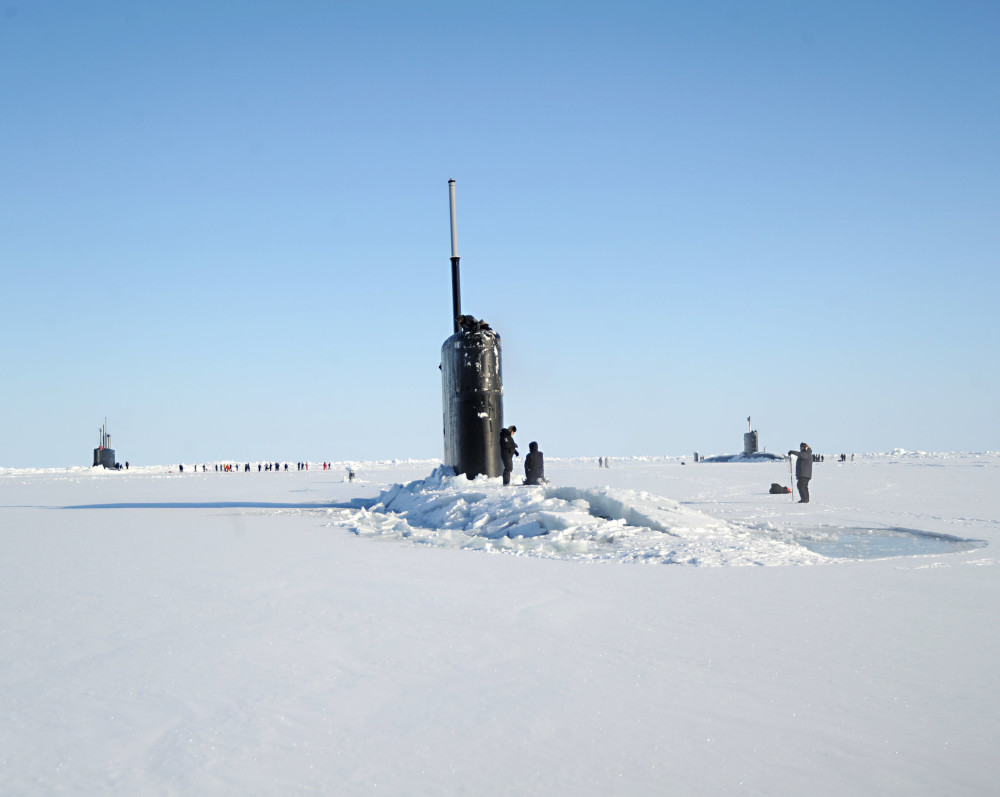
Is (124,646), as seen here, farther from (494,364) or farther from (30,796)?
(494,364)

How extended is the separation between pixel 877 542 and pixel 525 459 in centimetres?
613

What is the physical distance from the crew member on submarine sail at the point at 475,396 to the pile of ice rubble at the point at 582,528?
1212mm

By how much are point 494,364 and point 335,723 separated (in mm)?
12198

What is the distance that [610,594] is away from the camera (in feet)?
20.4

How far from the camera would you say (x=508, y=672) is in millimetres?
3994

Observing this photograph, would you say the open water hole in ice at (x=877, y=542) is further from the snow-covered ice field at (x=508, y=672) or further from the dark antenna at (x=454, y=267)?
the dark antenna at (x=454, y=267)

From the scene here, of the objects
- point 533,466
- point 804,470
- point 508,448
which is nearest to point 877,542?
point 533,466

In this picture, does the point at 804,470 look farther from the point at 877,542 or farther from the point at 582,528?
the point at 582,528

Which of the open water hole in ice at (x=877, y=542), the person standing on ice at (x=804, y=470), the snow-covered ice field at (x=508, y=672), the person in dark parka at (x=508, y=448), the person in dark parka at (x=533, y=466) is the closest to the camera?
the snow-covered ice field at (x=508, y=672)

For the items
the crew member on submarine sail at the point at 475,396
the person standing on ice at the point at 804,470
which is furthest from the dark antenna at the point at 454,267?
the person standing on ice at the point at 804,470

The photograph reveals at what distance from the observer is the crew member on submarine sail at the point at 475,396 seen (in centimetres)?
1514

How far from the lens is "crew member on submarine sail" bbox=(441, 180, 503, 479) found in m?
15.1

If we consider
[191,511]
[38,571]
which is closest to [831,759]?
[38,571]

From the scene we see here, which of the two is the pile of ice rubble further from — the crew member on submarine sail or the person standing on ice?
the person standing on ice
